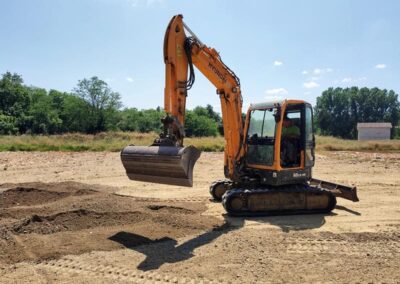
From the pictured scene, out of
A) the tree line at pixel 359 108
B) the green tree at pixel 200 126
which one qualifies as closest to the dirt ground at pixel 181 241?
the green tree at pixel 200 126

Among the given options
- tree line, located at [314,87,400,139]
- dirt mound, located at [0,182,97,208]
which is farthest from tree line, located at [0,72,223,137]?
dirt mound, located at [0,182,97,208]

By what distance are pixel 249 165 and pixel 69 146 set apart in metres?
18.4

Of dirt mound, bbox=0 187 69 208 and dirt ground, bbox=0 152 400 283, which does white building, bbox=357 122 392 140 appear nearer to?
dirt ground, bbox=0 152 400 283

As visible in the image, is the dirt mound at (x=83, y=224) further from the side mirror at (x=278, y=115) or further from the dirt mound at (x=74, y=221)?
the side mirror at (x=278, y=115)

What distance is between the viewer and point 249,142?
379 inches

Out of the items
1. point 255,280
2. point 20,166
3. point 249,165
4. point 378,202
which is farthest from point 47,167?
point 255,280

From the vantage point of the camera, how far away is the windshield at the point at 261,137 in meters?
9.12

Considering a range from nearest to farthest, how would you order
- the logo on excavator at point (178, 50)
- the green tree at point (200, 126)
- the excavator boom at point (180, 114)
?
the excavator boom at point (180, 114) < the logo on excavator at point (178, 50) < the green tree at point (200, 126)

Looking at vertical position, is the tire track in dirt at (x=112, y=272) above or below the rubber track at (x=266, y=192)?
below

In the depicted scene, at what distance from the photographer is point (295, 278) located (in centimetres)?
534

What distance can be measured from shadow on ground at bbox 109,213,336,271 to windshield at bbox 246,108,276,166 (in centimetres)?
132

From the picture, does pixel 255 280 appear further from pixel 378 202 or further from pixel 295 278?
pixel 378 202

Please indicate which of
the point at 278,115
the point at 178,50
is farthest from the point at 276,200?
the point at 178,50

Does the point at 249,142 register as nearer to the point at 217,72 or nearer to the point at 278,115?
the point at 278,115
